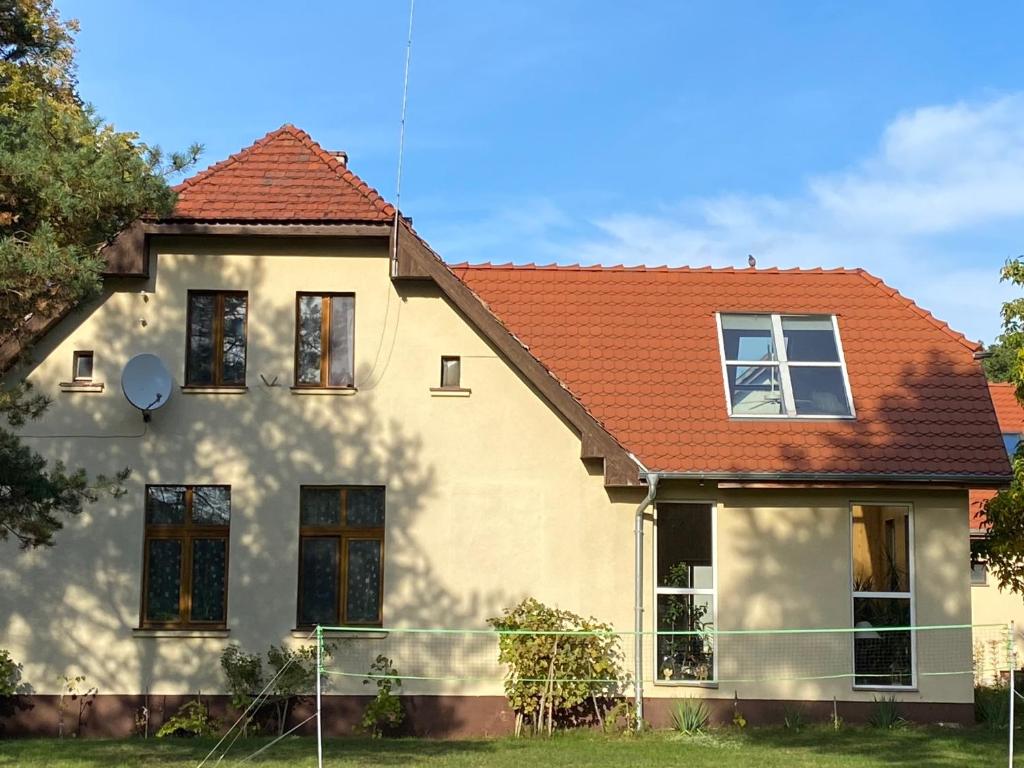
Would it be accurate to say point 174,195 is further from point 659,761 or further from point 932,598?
point 932,598

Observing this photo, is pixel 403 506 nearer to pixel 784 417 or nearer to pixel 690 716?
pixel 690 716

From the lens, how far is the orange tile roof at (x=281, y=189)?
17406mm

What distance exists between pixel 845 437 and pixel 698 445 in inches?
79.8

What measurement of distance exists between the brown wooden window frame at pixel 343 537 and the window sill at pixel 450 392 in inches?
55.0

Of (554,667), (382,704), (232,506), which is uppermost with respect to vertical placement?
(232,506)

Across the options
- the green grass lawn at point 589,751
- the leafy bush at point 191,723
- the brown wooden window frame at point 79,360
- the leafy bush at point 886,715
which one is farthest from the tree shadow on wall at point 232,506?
the leafy bush at point 886,715

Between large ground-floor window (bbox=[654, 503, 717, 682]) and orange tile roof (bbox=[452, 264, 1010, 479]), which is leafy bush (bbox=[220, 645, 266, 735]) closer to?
large ground-floor window (bbox=[654, 503, 717, 682])

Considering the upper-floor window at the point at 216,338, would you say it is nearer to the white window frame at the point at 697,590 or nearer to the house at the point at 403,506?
the house at the point at 403,506

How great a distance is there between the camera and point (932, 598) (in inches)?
695

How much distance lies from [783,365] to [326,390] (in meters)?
6.49

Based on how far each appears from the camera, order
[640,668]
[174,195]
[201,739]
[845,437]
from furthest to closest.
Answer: [845,437] → [640,668] → [201,739] → [174,195]

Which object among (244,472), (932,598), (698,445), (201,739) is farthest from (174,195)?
(932,598)

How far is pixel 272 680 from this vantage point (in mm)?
16625

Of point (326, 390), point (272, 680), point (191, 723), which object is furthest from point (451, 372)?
point (191, 723)
